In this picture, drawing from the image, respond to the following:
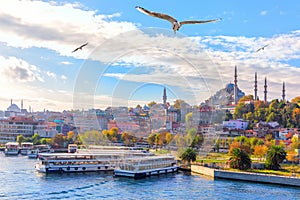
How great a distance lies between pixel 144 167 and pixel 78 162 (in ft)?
5.31

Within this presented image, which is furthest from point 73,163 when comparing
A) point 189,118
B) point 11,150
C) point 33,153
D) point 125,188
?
point 189,118

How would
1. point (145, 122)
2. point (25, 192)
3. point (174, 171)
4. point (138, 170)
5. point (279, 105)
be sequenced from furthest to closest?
point (279, 105) → point (145, 122) → point (174, 171) → point (138, 170) → point (25, 192)

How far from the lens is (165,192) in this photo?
669cm

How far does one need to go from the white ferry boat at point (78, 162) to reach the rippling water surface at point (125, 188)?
16.7 inches

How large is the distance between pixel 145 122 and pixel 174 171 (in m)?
8.34

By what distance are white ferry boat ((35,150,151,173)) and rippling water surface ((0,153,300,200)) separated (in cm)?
42

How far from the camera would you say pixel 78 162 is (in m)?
9.45

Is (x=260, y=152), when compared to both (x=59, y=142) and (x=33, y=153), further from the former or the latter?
(x=59, y=142)

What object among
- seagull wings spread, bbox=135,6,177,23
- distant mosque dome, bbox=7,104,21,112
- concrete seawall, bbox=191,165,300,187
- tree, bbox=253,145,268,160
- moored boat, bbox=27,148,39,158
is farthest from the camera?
distant mosque dome, bbox=7,104,21,112

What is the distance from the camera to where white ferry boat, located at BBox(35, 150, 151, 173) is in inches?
353

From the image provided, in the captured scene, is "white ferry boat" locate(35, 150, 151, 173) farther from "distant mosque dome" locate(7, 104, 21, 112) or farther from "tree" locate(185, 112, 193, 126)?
"distant mosque dome" locate(7, 104, 21, 112)

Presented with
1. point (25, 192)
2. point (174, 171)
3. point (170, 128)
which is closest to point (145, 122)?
point (170, 128)

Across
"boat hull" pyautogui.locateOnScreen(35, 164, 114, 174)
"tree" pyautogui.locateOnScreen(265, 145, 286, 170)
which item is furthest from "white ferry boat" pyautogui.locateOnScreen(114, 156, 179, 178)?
"tree" pyautogui.locateOnScreen(265, 145, 286, 170)

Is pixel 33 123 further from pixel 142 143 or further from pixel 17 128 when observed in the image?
pixel 142 143
